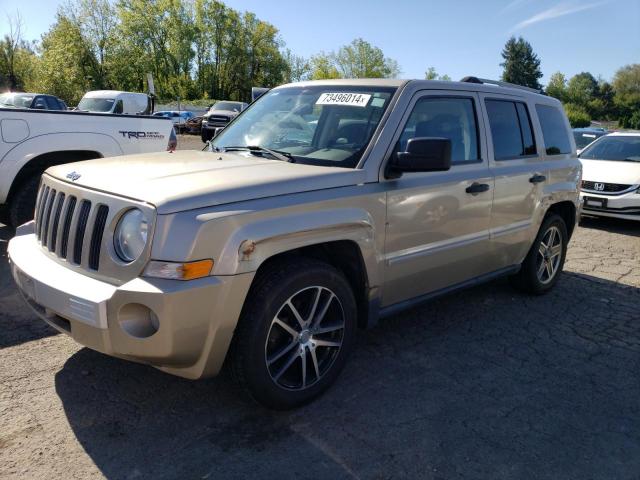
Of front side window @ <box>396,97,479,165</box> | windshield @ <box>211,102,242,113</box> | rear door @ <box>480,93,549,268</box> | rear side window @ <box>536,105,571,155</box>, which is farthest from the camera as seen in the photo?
windshield @ <box>211,102,242,113</box>

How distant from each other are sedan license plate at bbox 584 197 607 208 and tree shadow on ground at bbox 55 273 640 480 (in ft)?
16.9

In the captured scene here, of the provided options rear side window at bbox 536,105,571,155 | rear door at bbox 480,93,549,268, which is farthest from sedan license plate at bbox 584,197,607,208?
rear door at bbox 480,93,549,268

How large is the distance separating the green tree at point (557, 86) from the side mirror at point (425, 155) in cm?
10109

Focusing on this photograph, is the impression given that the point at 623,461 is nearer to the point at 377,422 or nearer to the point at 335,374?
the point at 377,422

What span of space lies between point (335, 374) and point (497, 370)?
1.21 m

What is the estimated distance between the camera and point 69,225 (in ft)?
9.74

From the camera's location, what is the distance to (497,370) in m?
3.72

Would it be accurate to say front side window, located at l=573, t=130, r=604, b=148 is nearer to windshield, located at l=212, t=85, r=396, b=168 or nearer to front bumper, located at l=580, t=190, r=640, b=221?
front bumper, located at l=580, t=190, r=640, b=221

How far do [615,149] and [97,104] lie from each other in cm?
1599

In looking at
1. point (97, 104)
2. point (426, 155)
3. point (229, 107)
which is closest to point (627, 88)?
point (229, 107)

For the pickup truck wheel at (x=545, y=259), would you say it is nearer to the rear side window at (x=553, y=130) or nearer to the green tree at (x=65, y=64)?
the rear side window at (x=553, y=130)

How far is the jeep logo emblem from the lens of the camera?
3.08 m

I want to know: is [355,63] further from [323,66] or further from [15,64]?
[15,64]

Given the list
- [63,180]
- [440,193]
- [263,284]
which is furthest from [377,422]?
[63,180]
